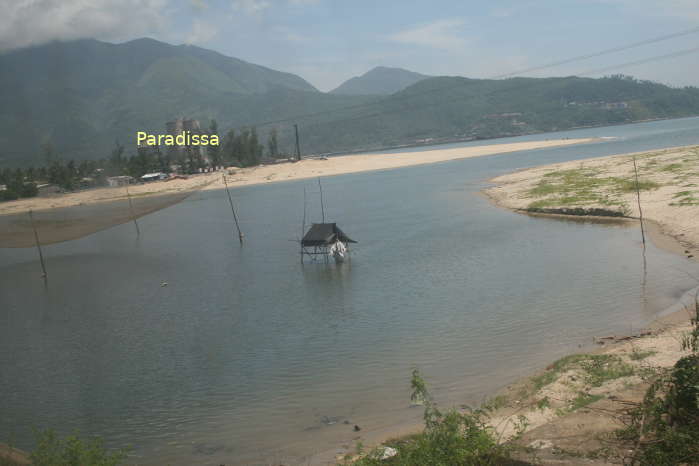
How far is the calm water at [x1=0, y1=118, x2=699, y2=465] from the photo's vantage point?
10.3 meters

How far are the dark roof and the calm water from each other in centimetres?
99

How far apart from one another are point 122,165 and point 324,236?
236 ft

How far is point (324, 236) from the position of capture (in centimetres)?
2364

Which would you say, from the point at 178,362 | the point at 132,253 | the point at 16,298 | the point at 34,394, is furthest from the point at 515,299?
the point at 132,253

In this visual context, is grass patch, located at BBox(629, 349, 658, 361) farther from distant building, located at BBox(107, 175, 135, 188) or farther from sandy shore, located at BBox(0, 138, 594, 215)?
distant building, located at BBox(107, 175, 135, 188)

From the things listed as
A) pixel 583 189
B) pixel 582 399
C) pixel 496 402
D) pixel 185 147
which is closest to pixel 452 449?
pixel 582 399

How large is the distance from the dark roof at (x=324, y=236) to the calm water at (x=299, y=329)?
0.99 m

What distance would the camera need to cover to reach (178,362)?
13.8 m

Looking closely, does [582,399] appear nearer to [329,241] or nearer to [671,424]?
[671,424]

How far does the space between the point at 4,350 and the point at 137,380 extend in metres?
6.13

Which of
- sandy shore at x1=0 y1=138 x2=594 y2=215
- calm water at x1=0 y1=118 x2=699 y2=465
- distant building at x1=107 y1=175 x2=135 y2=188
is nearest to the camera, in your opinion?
calm water at x1=0 y1=118 x2=699 y2=465

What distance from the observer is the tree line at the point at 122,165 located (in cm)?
7519

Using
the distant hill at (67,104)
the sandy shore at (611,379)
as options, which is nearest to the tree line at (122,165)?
the distant hill at (67,104)

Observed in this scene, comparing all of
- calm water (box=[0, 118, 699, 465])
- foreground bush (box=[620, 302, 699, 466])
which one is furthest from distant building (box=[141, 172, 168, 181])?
foreground bush (box=[620, 302, 699, 466])
